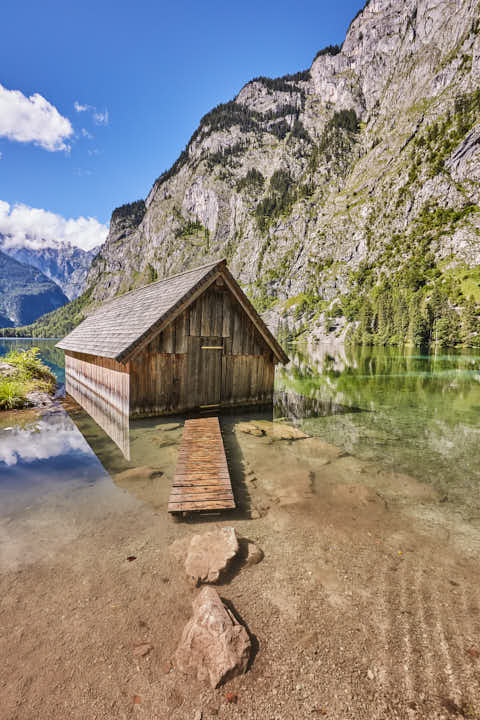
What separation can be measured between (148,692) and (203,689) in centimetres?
51

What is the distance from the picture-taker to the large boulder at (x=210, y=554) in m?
4.34

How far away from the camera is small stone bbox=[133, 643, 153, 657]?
3283mm

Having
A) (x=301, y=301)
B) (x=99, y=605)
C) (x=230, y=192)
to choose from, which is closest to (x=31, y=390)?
(x=99, y=605)

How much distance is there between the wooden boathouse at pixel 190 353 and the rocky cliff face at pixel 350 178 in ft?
296

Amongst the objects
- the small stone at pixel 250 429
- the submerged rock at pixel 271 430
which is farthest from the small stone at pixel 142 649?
the small stone at pixel 250 429

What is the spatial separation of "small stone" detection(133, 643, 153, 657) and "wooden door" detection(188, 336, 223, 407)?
33.9ft

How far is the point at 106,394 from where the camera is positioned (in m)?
15.7

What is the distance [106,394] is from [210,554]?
12.8 m

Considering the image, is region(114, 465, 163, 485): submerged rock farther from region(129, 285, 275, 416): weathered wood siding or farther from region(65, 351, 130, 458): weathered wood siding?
region(129, 285, 275, 416): weathered wood siding

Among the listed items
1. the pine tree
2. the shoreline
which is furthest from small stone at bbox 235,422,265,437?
the pine tree

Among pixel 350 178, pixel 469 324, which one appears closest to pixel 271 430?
pixel 469 324

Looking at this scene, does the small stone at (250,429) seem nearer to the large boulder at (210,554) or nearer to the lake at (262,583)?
the lake at (262,583)

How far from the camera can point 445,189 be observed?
100500mm

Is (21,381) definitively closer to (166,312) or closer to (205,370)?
(205,370)
